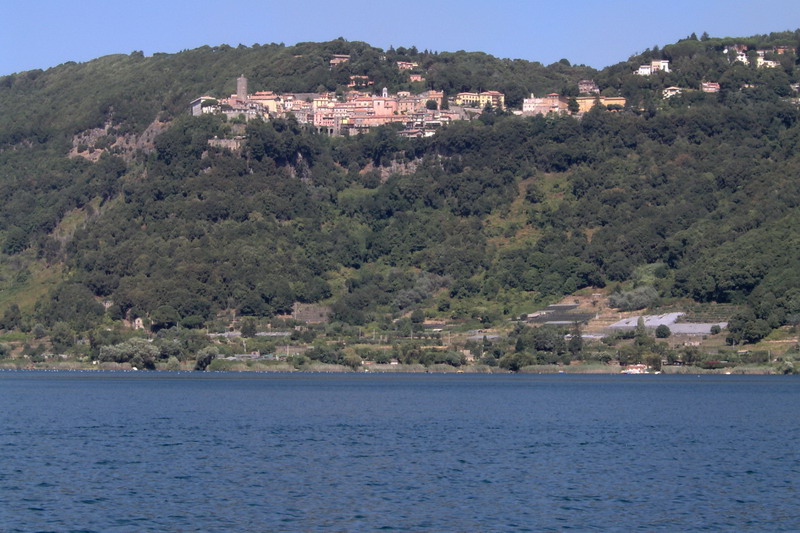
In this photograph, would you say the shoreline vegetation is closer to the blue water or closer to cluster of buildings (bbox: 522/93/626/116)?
the blue water

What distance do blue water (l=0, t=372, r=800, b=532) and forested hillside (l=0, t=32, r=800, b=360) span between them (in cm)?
5990

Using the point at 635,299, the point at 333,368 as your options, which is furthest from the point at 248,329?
the point at 635,299

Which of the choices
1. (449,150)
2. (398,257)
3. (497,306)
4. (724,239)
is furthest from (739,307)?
(449,150)

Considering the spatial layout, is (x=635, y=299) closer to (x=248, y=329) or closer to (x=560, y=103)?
(x=248, y=329)

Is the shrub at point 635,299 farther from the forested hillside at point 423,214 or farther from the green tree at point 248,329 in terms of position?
the green tree at point 248,329

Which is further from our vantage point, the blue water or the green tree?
the green tree

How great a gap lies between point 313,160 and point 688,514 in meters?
152

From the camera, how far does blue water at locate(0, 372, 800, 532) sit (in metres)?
33.3

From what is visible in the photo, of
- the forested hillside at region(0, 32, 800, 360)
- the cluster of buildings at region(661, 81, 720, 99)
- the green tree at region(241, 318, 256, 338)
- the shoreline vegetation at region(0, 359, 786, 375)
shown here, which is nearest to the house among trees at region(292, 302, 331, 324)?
the forested hillside at region(0, 32, 800, 360)

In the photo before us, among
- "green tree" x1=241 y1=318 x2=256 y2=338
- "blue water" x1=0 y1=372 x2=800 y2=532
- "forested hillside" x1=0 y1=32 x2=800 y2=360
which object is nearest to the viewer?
"blue water" x1=0 y1=372 x2=800 y2=532

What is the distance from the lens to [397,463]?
44062mm

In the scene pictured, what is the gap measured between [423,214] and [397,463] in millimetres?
128889

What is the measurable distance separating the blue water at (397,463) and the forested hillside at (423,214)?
5990 centimetres

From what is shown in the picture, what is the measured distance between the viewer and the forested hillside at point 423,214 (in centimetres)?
14188
